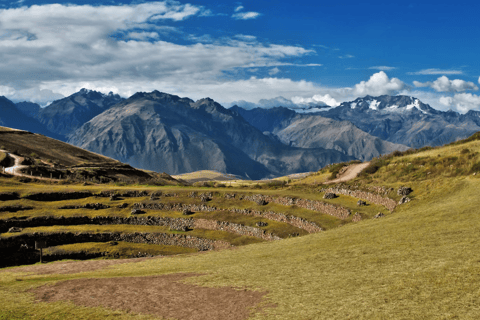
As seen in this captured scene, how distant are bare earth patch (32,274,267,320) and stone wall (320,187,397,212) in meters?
32.2

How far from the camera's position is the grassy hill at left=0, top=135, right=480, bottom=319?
18.8 metres

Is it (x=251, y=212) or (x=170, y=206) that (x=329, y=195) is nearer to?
(x=251, y=212)

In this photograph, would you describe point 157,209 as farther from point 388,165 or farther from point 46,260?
point 388,165

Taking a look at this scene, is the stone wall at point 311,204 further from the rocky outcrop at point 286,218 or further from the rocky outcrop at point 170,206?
the rocky outcrop at point 170,206

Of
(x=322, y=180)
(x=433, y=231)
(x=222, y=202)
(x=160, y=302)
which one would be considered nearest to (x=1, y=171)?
(x=222, y=202)

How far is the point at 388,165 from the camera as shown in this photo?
284ft

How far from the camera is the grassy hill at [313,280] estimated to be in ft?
61.7

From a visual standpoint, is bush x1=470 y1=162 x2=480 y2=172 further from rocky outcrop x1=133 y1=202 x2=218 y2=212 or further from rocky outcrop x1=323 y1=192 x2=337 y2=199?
rocky outcrop x1=133 y1=202 x2=218 y2=212

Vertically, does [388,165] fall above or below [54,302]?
above

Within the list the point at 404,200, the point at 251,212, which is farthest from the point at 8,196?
the point at 404,200

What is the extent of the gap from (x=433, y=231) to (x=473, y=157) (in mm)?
40827

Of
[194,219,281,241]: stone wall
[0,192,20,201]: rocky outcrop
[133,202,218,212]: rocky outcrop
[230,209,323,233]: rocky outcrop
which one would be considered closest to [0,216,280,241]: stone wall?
[194,219,281,241]: stone wall

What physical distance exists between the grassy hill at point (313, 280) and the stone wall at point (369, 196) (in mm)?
7321

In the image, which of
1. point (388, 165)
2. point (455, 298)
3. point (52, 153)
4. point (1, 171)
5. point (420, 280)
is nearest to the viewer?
point (455, 298)
